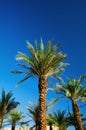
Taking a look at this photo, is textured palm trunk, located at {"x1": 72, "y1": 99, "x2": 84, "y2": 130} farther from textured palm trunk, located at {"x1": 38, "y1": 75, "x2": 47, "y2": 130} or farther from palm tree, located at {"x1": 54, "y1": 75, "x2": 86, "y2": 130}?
textured palm trunk, located at {"x1": 38, "y1": 75, "x2": 47, "y2": 130}

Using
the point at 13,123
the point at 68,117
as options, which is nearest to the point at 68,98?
the point at 68,117

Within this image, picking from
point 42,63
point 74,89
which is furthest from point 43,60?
point 74,89

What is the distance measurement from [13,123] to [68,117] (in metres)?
10.6

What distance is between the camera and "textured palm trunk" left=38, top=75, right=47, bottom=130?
22094mm

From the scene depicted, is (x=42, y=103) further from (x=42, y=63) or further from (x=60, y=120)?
(x=60, y=120)

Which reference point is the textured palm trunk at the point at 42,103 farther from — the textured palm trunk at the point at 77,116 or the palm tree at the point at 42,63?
the textured palm trunk at the point at 77,116

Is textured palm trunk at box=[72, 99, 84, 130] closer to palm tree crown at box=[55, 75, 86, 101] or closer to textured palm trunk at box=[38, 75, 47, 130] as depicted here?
palm tree crown at box=[55, 75, 86, 101]

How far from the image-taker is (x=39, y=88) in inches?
944

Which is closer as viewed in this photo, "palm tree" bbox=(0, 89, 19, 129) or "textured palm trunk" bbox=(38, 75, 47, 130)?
"textured palm trunk" bbox=(38, 75, 47, 130)

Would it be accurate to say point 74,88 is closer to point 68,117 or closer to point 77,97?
point 77,97

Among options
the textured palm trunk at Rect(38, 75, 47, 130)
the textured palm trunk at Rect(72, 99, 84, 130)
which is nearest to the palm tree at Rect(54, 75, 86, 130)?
the textured palm trunk at Rect(72, 99, 84, 130)

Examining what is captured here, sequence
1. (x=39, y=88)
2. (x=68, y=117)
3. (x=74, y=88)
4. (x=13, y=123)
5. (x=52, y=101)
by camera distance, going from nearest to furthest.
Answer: (x=39, y=88)
(x=52, y=101)
(x=74, y=88)
(x=68, y=117)
(x=13, y=123)

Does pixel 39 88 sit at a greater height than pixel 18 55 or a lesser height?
lesser

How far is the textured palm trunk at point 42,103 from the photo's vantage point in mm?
22094
